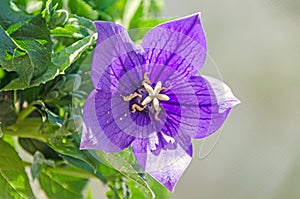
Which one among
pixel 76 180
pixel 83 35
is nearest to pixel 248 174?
pixel 76 180

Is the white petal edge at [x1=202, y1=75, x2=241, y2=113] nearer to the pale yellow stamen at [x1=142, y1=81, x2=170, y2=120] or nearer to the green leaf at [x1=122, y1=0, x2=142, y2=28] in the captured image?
the pale yellow stamen at [x1=142, y1=81, x2=170, y2=120]

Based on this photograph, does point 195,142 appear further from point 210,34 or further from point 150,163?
→ point 210,34

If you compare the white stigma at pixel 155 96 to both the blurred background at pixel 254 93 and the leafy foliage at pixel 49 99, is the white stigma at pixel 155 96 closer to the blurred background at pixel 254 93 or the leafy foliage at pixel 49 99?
the leafy foliage at pixel 49 99

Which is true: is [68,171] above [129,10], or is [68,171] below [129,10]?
below

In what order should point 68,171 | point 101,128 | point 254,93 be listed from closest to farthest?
point 101,128, point 68,171, point 254,93

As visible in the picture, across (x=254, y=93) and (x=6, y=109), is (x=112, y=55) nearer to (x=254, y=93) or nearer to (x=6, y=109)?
(x=6, y=109)

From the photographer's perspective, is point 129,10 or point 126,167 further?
point 129,10

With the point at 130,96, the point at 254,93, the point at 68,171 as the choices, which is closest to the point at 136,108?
the point at 130,96
